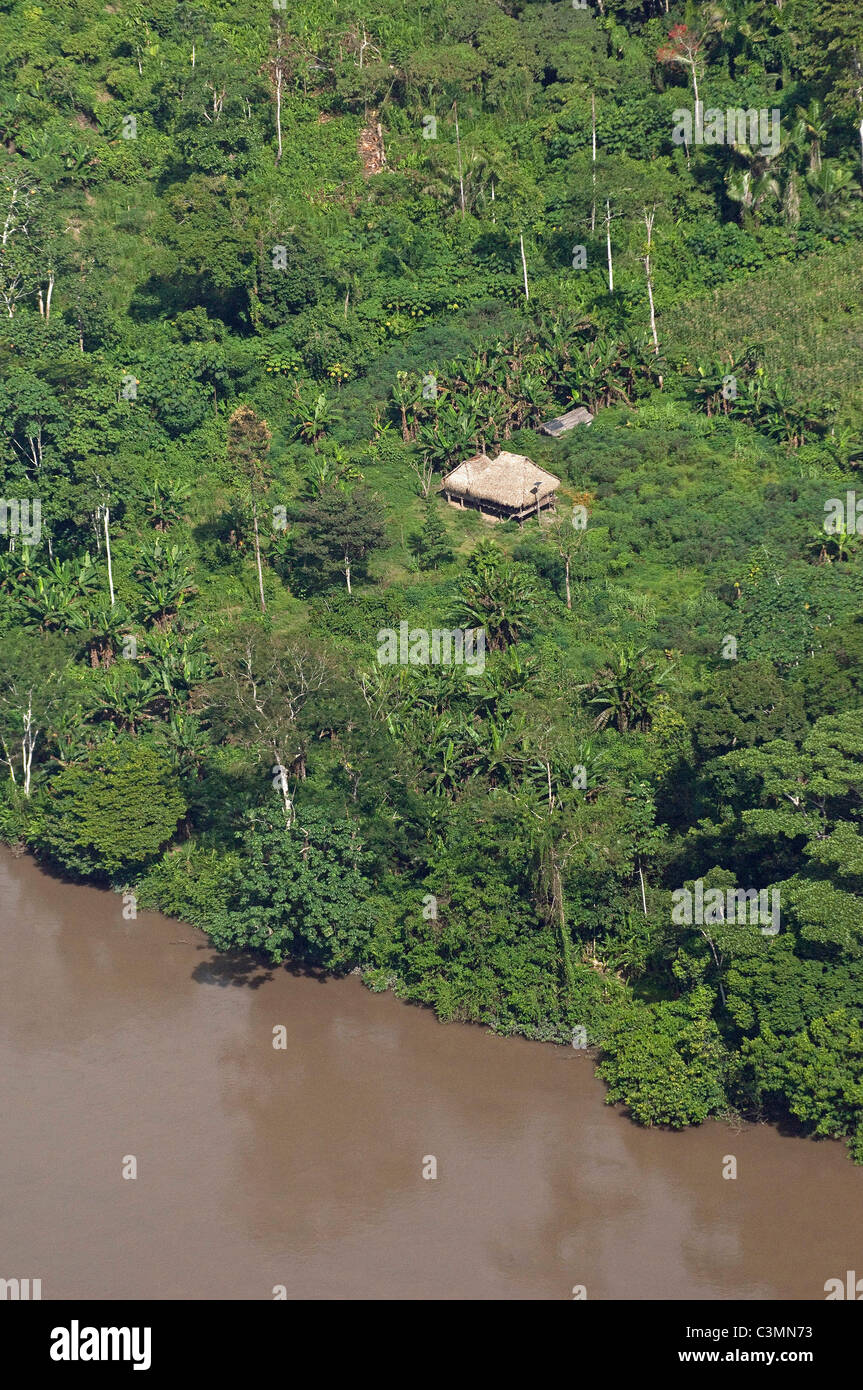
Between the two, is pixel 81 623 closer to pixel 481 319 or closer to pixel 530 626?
pixel 530 626

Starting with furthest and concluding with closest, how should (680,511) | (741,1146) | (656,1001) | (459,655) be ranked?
(680,511) → (459,655) → (656,1001) → (741,1146)

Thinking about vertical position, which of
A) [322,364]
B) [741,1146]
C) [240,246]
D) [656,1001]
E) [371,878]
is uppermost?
[240,246]

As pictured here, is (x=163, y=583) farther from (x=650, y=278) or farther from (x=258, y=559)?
(x=650, y=278)

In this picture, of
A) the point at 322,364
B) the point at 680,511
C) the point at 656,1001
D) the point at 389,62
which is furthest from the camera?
the point at 389,62

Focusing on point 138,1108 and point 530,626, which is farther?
point 530,626

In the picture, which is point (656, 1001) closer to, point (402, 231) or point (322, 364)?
point (322, 364)

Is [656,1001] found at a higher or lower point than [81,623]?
lower

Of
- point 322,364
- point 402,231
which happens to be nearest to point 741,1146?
point 322,364
